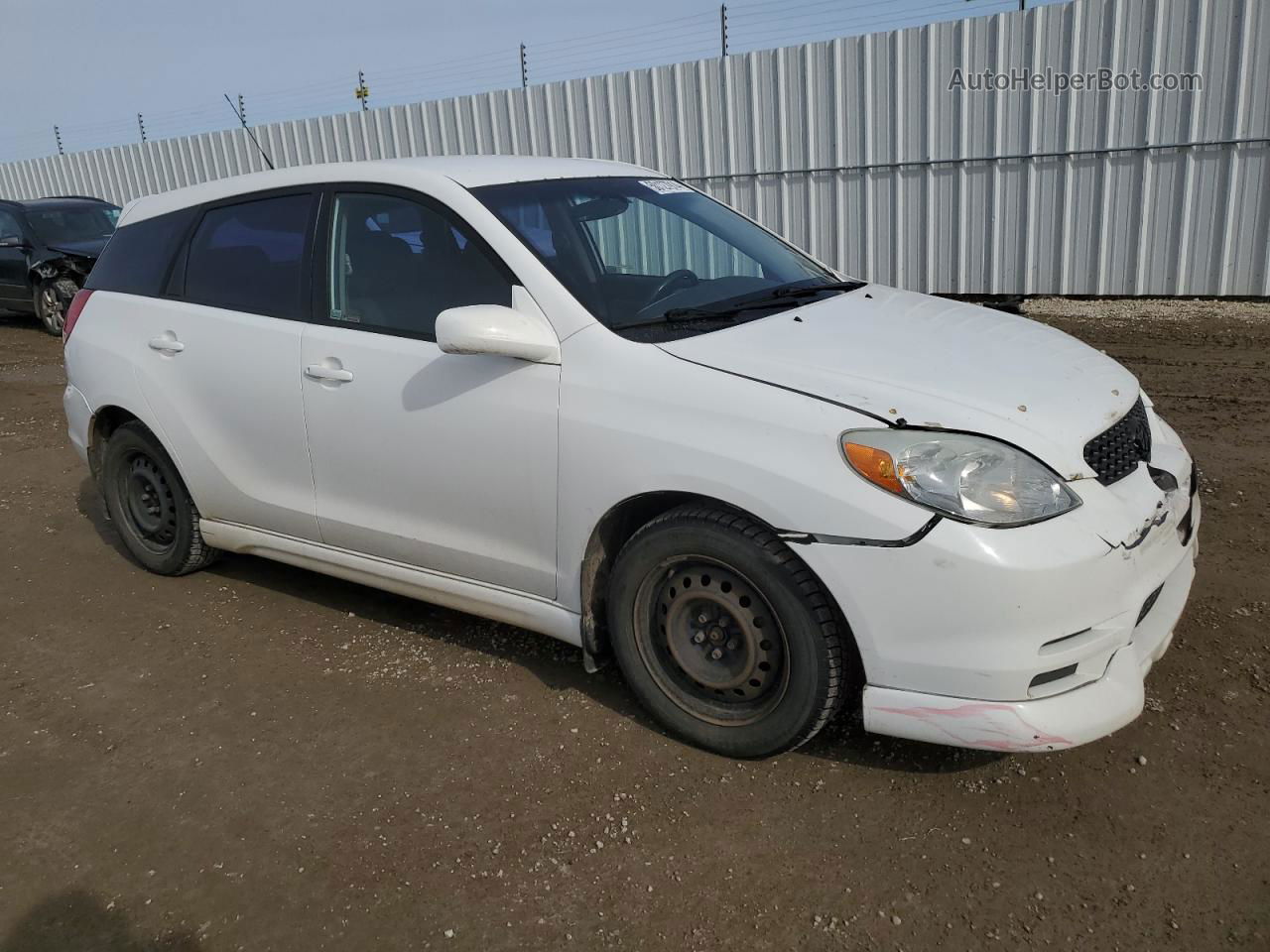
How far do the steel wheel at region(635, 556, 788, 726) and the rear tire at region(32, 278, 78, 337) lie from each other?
11.9 meters

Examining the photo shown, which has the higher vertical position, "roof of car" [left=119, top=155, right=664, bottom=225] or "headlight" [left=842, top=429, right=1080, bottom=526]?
"roof of car" [left=119, top=155, right=664, bottom=225]

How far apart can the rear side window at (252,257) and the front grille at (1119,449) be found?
2.82 meters

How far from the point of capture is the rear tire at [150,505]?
456 cm

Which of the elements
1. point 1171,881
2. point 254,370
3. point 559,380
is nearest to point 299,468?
point 254,370

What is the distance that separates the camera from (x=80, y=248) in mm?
12430

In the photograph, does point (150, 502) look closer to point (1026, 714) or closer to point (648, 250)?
point (648, 250)

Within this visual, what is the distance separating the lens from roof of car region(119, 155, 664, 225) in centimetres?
363

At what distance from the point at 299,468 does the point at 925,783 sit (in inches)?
99.2

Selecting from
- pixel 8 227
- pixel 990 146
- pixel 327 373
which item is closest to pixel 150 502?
pixel 327 373

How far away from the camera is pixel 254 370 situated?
395 cm

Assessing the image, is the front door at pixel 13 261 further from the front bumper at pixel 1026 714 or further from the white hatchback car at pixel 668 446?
the front bumper at pixel 1026 714

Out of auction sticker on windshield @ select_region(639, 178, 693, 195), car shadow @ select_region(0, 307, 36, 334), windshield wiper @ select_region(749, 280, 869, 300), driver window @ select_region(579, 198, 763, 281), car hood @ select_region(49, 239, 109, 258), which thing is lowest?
car shadow @ select_region(0, 307, 36, 334)

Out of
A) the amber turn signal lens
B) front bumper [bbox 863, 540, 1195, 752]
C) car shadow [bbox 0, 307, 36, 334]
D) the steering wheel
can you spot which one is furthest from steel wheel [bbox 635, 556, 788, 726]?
car shadow [bbox 0, 307, 36, 334]

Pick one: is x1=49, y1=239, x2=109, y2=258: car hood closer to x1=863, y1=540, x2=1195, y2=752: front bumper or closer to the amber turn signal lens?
the amber turn signal lens
